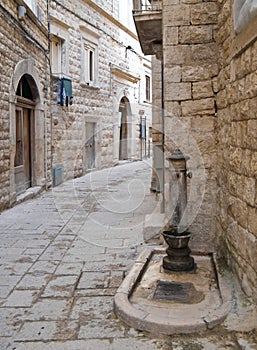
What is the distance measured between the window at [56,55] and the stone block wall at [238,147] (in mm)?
7435

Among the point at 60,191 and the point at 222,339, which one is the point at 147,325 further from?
the point at 60,191

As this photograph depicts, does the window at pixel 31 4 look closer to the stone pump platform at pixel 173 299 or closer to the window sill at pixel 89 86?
the window sill at pixel 89 86

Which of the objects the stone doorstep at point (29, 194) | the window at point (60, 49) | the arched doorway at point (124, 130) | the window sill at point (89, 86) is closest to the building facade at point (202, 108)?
the stone doorstep at point (29, 194)

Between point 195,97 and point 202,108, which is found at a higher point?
point 195,97

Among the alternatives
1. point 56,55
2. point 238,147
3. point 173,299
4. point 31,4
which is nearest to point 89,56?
point 56,55

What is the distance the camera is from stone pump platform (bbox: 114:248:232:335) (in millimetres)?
2477

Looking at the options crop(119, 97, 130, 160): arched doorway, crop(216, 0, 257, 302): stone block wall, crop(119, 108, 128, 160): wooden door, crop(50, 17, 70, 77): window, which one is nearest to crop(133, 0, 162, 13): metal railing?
crop(216, 0, 257, 302): stone block wall

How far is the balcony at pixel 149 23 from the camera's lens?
17.7ft

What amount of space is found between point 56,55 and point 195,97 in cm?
753

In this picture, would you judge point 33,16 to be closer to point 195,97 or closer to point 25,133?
point 25,133

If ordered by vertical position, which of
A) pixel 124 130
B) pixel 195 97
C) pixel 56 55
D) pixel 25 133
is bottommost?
pixel 25 133

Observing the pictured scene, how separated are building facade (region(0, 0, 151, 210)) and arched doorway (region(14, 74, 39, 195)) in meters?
0.02

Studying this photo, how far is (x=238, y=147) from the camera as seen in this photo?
2.99 m

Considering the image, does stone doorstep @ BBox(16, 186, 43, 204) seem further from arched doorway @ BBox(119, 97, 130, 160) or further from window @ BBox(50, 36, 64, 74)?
arched doorway @ BBox(119, 97, 130, 160)
